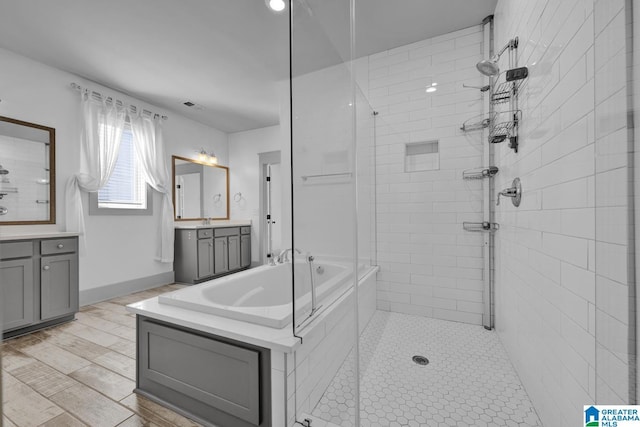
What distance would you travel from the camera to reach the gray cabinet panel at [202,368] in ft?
4.04

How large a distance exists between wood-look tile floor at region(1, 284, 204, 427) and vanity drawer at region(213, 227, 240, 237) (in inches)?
73.5

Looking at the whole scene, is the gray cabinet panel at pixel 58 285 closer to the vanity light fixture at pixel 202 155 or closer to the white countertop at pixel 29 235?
the white countertop at pixel 29 235

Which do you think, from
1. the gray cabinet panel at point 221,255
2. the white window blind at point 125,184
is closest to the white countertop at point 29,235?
the white window blind at point 125,184

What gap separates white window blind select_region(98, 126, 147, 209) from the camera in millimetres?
3281

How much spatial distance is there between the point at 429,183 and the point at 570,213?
1.35 m

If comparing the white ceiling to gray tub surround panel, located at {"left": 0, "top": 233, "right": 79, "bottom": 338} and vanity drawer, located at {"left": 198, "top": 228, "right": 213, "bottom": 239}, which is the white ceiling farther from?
vanity drawer, located at {"left": 198, "top": 228, "right": 213, "bottom": 239}

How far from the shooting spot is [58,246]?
250cm

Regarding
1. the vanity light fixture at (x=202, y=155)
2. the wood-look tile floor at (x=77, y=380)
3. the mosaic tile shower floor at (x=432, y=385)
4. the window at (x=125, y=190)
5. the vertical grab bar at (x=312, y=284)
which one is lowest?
the wood-look tile floor at (x=77, y=380)

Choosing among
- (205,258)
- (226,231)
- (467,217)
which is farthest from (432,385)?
(226,231)

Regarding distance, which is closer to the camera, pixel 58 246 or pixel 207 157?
pixel 58 246

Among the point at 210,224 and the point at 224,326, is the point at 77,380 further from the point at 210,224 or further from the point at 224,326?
the point at 210,224

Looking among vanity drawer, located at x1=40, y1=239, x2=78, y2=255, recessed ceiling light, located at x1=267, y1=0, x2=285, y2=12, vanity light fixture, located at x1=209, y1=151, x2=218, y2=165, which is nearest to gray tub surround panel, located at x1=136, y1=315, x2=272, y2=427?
vanity drawer, located at x1=40, y1=239, x2=78, y2=255

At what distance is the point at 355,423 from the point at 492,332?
1500mm

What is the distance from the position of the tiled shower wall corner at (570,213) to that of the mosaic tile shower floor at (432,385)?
122mm
